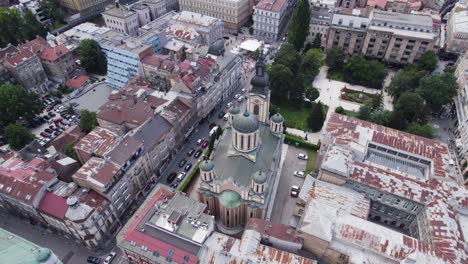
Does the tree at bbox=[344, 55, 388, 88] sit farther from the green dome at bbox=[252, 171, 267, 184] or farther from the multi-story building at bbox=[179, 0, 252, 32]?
the green dome at bbox=[252, 171, 267, 184]

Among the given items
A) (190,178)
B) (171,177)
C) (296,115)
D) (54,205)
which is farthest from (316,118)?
(54,205)

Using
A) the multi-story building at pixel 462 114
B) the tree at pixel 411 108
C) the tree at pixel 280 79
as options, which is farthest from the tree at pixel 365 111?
the multi-story building at pixel 462 114

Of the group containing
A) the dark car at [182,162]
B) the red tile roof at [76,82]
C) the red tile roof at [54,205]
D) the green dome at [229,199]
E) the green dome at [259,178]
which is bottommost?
the dark car at [182,162]

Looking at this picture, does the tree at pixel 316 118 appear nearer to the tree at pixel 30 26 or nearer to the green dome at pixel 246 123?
the green dome at pixel 246 123

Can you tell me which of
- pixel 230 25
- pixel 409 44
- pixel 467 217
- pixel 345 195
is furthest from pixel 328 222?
pixel 230 25

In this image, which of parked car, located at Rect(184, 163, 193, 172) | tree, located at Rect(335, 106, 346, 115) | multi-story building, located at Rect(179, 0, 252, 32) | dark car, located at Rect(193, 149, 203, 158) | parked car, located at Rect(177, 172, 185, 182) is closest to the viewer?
parked car, located at Rect(177, 172, 185, 182)

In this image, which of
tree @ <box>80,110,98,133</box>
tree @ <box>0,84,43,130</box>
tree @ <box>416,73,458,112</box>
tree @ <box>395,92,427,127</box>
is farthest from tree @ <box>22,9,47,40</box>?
tree @ <box>416,73,458,112</box>
